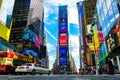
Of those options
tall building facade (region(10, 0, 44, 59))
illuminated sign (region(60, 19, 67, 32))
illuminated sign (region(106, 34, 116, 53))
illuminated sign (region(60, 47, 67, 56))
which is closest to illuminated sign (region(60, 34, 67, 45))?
illuminated sign (region(60, 47, 67, 56))

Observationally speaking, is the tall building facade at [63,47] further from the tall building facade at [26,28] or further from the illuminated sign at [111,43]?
the illuminated sign at [111,43]

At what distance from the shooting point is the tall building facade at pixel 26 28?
393 feet

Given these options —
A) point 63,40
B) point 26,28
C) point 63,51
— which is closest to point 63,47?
point 63,51

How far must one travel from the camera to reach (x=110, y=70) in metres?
21.4

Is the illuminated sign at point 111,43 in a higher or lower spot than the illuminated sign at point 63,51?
lower

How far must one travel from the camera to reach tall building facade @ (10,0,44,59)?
119875mm

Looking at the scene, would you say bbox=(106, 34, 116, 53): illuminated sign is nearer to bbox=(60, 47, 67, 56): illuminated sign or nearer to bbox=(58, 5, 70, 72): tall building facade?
bbox=(58, 5, 70, 72): tall building facade

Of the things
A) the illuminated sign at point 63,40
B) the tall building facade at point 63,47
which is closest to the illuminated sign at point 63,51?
the tall building facade at point 63,47

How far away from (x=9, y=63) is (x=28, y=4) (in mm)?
123625

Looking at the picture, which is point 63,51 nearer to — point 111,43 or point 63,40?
point 63,40

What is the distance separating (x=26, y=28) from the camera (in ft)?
412

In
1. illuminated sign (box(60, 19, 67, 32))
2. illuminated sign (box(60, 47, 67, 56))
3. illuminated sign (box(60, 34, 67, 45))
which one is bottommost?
illuminated sign (box(60, 47, 67, 56))

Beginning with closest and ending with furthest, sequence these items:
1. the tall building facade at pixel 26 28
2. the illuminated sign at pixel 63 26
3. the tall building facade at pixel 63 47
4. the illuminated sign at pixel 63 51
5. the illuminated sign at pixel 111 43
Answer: the illuminated sign at pixel 111 43 < the tall building facade at pixel 26 28 < the tall building facade at pixel 63 47 < the illuminated sign at pixel 63 51 < the illuminated sign at pixel 63 26

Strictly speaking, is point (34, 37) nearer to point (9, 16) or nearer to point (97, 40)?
point (9, 16)
